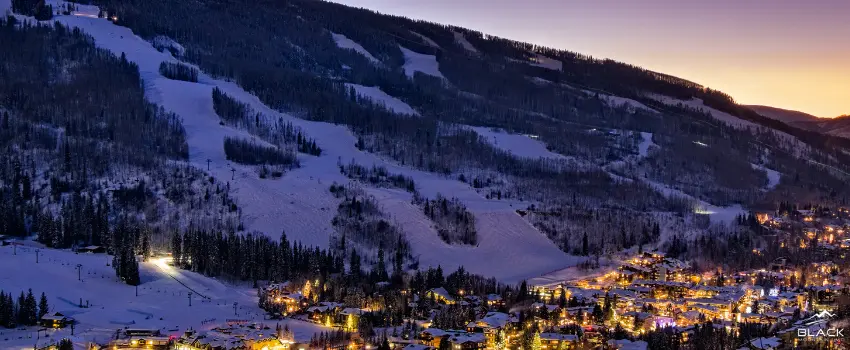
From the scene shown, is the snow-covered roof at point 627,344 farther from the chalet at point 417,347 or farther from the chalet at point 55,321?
the chalet at point 55,321

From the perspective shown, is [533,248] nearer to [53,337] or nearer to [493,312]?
[493,312]

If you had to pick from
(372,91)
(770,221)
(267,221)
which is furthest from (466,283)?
(372,91)

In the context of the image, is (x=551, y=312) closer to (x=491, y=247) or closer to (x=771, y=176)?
(x=491, y=247)

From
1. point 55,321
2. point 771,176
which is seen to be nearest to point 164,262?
point 55,321

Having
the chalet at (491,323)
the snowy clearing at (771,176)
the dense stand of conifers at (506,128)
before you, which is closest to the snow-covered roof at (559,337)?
the chalet at (491,323)

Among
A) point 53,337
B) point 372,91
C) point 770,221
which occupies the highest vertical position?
point 372,91

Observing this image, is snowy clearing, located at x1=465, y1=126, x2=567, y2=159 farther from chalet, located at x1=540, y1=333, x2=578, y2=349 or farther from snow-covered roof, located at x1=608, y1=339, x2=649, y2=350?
chalet, located at x1=540, y1=333, x2=578, y2=349

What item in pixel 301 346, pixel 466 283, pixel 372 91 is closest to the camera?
pixel 301 346
